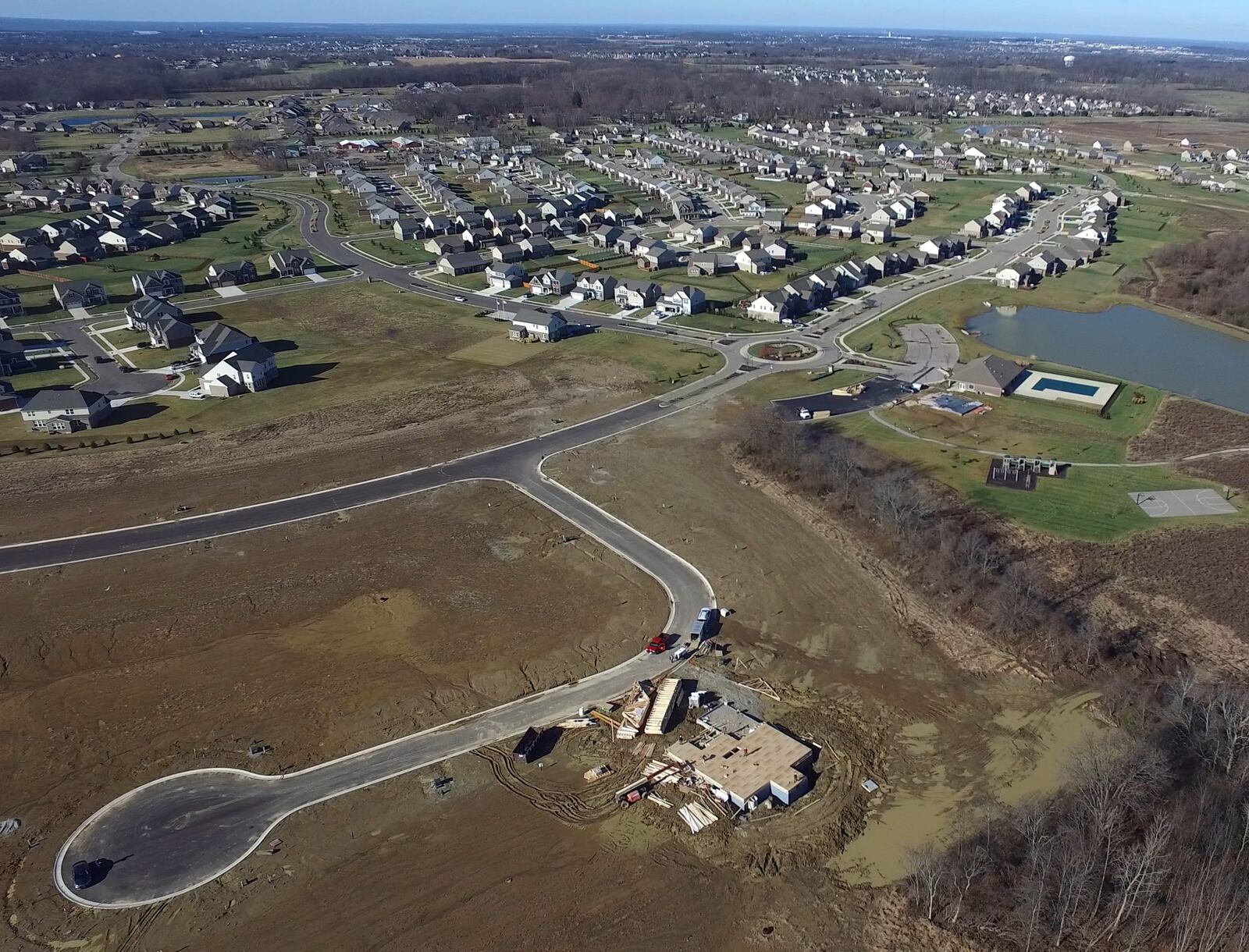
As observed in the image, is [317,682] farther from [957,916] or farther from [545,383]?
[545,383]

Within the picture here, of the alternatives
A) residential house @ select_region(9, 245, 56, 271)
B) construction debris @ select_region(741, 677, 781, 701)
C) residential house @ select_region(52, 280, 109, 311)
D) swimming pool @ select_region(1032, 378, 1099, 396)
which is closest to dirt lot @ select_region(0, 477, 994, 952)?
construction debris @ select_region(741, 677, 781, 701)

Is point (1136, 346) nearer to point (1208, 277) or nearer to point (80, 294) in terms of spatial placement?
point (1208, 277)

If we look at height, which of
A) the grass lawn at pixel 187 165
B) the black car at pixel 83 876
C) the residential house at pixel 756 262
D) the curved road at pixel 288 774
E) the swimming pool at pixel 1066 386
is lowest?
the black car at pixel 83 876

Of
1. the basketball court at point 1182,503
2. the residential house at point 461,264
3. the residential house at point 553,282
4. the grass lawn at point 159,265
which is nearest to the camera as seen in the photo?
the basketball court at point 1182,503

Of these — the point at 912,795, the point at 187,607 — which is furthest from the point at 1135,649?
the point at 187,607

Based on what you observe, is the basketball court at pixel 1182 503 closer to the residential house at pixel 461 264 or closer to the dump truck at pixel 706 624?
the dump truck at pixel 706 624

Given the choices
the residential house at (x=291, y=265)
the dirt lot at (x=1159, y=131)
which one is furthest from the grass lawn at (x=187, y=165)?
the dirt lot at (x=1159, y=131)

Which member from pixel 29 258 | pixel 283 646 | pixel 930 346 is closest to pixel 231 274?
pixel 29 258
